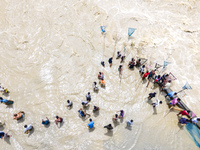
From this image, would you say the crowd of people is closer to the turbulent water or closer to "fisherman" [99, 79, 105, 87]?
"fisherman" [99, 79, 105, 87]

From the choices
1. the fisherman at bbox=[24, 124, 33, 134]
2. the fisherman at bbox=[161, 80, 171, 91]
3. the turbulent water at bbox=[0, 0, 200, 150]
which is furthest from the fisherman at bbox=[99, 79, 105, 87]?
the fisherman at bbox=[24, 124, 33, 134]

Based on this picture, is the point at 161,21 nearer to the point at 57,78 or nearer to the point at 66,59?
the point at 66,59

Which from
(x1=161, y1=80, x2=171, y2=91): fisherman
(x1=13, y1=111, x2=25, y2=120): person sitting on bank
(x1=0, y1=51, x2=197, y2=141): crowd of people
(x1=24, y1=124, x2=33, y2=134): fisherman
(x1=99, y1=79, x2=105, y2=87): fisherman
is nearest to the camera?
(x1=24, y1=124, x2=33, y2=134): fisherman

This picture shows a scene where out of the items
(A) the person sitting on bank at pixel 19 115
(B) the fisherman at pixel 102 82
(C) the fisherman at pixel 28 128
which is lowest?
(C) the fisherman at pixel 28 128

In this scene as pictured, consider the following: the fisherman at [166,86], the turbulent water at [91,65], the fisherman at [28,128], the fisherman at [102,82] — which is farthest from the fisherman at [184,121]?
the fisherman at [28,128]

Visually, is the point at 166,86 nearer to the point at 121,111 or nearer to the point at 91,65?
the point at 121,111

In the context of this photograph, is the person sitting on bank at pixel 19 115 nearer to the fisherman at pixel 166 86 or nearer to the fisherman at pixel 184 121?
the fisherman at pixel 166 86

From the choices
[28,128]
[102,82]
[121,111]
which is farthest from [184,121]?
[28,128]

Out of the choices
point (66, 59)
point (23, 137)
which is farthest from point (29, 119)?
point (66, 59)
